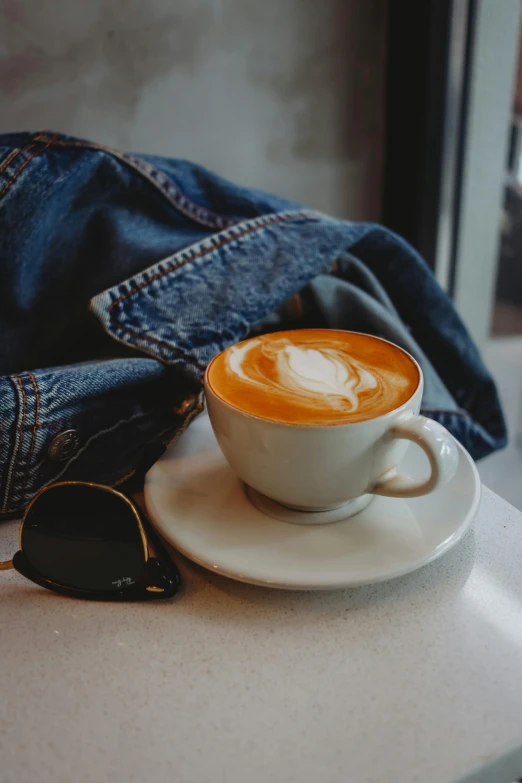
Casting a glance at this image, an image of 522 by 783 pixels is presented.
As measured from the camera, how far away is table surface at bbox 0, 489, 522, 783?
352 mm

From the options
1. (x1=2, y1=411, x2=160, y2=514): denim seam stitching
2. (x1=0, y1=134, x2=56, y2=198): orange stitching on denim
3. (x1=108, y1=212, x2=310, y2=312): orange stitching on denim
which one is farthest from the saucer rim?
(x1=0, y1=134, x2=56, y2=198): orange stitching on denim

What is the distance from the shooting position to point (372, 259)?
2.53 ft

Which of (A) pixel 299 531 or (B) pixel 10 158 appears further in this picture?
(B) pixel 10 158

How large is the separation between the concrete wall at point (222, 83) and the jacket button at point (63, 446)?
0.50 metres

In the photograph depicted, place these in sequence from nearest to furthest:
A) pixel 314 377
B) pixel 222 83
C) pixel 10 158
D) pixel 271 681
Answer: pixel 271 681 < pixel 314 377 < pixel 10 158 < pixel 222 83

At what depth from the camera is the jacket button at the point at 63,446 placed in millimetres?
542

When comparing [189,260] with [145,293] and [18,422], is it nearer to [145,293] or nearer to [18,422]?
[145,293]

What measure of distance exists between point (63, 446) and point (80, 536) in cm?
10

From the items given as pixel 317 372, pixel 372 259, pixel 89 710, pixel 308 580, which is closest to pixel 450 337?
pixel 372 259

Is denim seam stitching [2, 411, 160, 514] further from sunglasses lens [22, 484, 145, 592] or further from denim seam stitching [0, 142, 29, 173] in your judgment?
denim seam stitching [0, 142, 29, 173]

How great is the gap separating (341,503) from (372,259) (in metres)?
0.38

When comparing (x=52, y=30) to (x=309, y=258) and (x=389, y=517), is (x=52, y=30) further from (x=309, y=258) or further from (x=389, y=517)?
(x=389, y=517)

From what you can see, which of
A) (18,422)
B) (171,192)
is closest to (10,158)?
(171,192)

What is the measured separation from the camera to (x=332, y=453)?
0.44 metres
